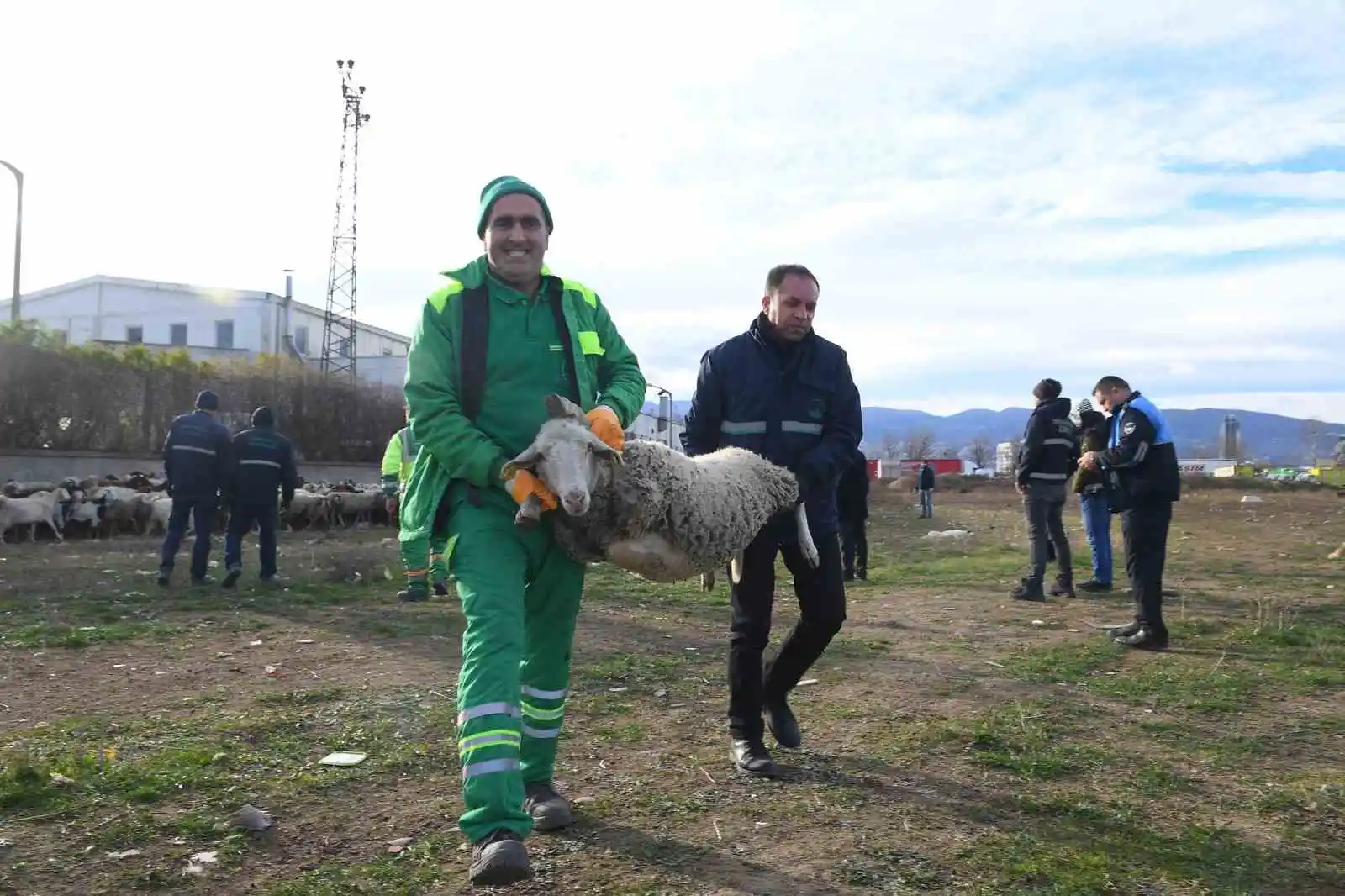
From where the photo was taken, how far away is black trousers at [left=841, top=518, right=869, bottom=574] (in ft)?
36.5

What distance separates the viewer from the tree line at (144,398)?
22422mm

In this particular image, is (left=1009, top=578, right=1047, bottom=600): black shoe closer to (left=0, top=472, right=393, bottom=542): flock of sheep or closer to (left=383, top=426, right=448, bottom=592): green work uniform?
(left=383, top=426, right=448, bottom=592): green work uniform

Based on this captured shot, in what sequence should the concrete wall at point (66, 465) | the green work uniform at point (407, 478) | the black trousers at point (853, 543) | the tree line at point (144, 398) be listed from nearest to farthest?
the green work uniform at point (407, 478) < the black trousers at point (853, 543) < the concrete wall at point (66, 465) < the tree line at point (144, 398)

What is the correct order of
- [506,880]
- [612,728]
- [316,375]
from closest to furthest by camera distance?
[506,880], [612,728], [316,375]

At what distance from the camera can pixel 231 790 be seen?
13.0 ft

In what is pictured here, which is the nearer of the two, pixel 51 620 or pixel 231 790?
pixel 231 790

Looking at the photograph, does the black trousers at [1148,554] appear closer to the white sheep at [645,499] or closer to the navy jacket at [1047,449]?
the navy jacket at [1047,449]

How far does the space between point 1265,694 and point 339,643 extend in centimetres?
630

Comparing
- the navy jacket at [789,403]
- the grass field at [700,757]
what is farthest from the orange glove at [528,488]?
the navy jacket at [789,403]

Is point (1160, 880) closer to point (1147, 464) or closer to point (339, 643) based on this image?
point (1147, 464)

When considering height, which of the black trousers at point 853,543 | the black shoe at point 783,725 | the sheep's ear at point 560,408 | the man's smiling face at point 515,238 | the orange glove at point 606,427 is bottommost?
the black shoe at point 783,725

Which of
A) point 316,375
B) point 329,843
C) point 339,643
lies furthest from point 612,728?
point 316,375

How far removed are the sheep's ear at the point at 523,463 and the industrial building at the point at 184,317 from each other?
47184mm

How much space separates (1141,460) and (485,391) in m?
5.51
